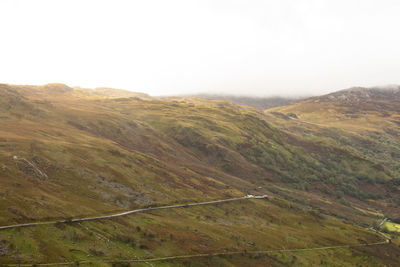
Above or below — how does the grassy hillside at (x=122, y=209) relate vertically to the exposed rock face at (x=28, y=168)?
below

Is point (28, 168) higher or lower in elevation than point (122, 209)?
higher

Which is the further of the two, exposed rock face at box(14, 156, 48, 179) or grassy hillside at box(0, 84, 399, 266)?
exposed rock face at box(14, 156, 48, 179)

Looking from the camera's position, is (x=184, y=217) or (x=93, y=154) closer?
(x=184, y=217)

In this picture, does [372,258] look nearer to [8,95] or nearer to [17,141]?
[17,141]

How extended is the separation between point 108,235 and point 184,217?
3314 cm

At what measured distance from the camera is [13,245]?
4812 centimetres

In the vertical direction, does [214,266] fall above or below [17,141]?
below

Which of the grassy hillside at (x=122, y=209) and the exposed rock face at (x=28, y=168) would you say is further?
the exposed rock face at (x=28, y=168)

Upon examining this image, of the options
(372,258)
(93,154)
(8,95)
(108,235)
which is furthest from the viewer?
(8,95)

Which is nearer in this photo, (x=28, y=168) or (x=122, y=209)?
(x=28, y=168)

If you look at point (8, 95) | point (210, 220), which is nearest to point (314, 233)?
point (210, 220)

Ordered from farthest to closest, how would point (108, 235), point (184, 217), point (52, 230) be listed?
point (184, 217), point (108, 235), point (52, 230)

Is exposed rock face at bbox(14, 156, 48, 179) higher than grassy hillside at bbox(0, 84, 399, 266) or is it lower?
higher

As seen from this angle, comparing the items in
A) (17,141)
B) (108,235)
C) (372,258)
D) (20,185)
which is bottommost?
(372,258)
